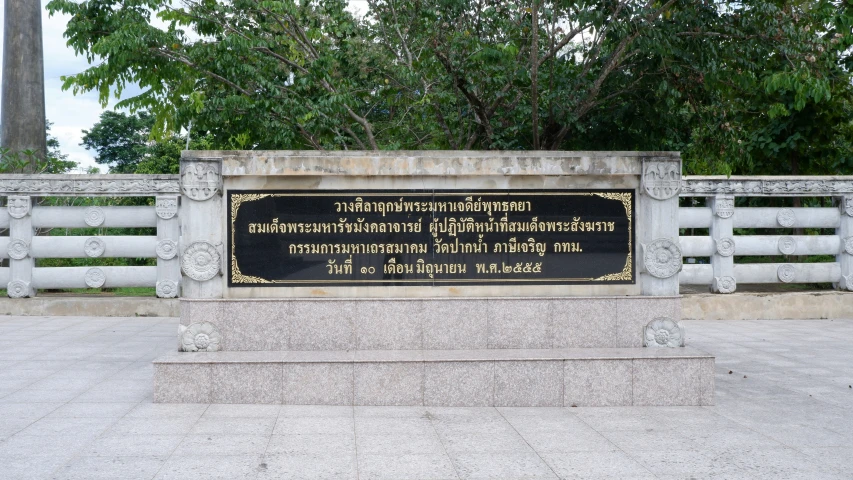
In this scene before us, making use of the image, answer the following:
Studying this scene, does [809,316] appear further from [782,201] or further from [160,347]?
[160,347]

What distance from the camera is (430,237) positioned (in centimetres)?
694

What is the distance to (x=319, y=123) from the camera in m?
11.3

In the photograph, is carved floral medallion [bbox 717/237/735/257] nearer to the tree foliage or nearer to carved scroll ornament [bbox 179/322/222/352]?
the tree foliage

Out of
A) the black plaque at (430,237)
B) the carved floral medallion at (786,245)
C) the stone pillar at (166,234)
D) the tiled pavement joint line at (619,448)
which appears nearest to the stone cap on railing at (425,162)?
the black plaque at (430,237)

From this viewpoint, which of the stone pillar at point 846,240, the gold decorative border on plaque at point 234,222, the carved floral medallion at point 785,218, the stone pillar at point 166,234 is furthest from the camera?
the stone pillar at point 846,240

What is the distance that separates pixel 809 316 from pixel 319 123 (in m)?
8.34

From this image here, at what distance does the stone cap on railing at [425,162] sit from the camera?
6750 millimetres

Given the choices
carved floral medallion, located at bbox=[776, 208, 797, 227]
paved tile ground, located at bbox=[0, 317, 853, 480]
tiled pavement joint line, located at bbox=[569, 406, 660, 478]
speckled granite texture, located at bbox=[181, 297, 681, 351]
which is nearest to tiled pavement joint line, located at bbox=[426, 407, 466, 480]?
paved tile ground, located at bbox=[0, 317, 853, 480]

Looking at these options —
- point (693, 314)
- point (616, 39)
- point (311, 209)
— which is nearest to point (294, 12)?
point (616, 39)

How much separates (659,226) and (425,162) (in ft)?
7.31

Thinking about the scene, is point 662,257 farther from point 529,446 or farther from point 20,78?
point 20,78

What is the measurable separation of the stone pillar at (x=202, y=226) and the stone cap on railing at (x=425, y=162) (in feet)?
0.35

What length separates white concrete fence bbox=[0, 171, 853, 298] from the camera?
12.0 m

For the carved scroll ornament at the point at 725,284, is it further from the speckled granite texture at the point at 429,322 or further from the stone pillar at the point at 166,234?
the stone pillar at the point at 166,234
